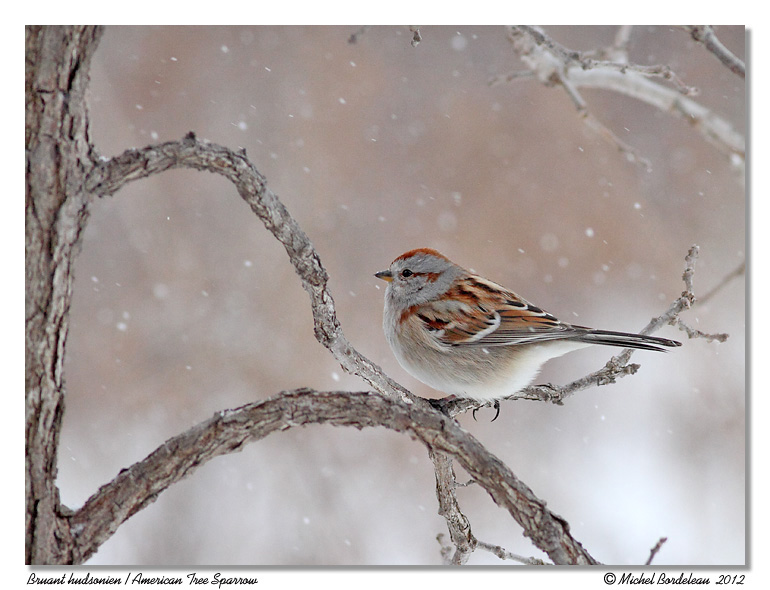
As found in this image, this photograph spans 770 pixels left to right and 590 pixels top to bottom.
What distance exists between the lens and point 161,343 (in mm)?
4363

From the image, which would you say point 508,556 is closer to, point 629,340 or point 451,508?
point 451,508

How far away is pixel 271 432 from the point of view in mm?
1832

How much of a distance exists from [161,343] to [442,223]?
2.02 meters

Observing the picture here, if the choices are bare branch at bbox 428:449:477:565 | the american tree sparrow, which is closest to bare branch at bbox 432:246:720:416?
the american tree sparrow

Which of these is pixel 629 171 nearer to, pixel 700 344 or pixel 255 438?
pixel 700 344

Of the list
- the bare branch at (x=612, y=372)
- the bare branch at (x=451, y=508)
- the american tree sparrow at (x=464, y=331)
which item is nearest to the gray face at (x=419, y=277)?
the american tree sparrow at (x=464, y=331)

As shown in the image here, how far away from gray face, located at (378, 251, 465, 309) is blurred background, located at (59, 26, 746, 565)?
3.99 feet

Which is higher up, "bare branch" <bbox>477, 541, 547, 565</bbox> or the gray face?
the gray face

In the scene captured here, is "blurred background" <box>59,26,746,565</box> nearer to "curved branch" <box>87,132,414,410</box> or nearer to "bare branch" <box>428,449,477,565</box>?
"bare branch" <box>428,449,477,565</box>

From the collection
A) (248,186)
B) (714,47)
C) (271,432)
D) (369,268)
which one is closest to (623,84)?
(714,47)

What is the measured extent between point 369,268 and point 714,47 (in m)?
2.32

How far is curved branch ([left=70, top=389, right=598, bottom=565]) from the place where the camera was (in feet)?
5.98
